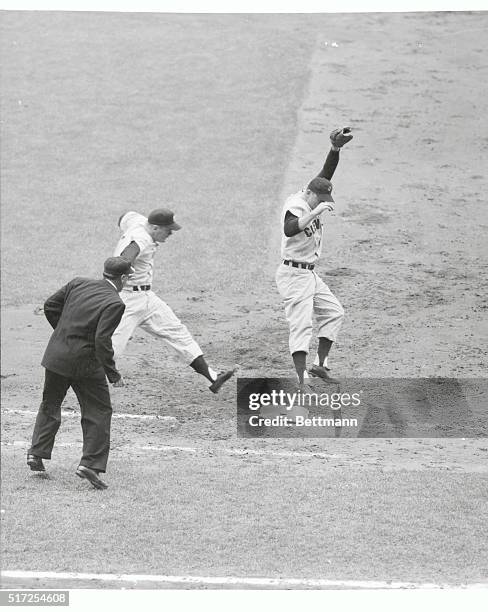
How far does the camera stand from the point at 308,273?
6.07 metres

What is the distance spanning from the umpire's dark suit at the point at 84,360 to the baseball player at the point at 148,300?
35cm

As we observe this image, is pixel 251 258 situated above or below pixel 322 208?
below

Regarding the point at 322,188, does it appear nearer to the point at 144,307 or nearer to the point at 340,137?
the point at 340,137

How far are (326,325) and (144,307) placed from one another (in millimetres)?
1083

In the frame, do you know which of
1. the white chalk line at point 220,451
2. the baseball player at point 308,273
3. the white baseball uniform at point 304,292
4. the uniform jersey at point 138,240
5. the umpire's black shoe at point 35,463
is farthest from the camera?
the white chalk line at point 220,451

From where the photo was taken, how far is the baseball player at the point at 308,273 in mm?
5797

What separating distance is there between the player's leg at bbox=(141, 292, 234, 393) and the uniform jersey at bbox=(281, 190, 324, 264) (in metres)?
0.81

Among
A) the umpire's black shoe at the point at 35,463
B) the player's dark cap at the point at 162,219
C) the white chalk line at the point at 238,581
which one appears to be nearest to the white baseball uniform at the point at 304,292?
the player's dark cap at the point at 162,219

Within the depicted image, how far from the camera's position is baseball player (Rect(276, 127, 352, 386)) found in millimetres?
5797

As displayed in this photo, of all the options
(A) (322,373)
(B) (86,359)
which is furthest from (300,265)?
(B) (86,359)

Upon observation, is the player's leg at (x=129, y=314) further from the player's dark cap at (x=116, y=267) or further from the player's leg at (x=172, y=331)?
the player's dark cap at (x=116, y=267)

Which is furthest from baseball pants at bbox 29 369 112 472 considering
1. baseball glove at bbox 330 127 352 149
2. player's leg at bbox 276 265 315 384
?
baseball glove at bbox 330 127 352 149

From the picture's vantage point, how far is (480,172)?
654cm

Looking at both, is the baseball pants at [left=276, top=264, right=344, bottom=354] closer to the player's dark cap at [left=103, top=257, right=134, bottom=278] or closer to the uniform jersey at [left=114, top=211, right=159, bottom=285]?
the uniform jersey at [left=114, top=211, right=159, bottom=285]
